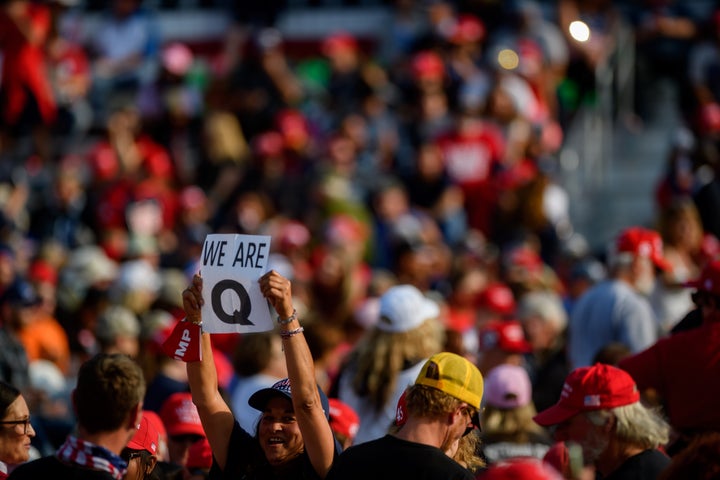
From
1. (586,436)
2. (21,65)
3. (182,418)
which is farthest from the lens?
(21,65)

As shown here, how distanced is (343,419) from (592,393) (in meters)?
1.29

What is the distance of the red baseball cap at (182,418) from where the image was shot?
648 centimetres

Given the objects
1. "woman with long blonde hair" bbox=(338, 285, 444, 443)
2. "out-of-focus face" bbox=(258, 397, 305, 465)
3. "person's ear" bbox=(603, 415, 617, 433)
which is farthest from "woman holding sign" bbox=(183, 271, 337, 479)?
"woman with long blonde hair" bbox=(338, 285, 444, 443)

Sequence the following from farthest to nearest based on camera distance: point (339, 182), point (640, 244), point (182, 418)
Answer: point (339, 182) < point (640, 244) < point (182, 418)

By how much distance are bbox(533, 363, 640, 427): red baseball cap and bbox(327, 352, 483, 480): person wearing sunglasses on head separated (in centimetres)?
46

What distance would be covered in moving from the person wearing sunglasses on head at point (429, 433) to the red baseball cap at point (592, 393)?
0.46 meters

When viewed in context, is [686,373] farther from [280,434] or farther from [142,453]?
[142,453]

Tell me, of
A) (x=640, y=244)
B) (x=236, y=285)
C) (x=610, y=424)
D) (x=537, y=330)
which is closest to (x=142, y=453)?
(x=236, y=285)

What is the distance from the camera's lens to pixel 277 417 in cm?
530

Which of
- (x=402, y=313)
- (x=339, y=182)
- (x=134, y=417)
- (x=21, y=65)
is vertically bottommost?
(x=339, y=182)

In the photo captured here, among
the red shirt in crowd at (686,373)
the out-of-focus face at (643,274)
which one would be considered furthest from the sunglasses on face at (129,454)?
the out-of-focus face at (643,274)

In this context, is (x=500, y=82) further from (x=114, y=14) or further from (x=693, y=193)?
(x=114, y=14)

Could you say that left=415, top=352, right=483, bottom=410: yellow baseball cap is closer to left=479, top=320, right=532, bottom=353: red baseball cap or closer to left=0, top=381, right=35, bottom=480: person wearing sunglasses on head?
left=0, top=381, right=35, bottom=480: person wearing sunglasses on head

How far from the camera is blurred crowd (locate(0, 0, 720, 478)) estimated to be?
28.9 feet
